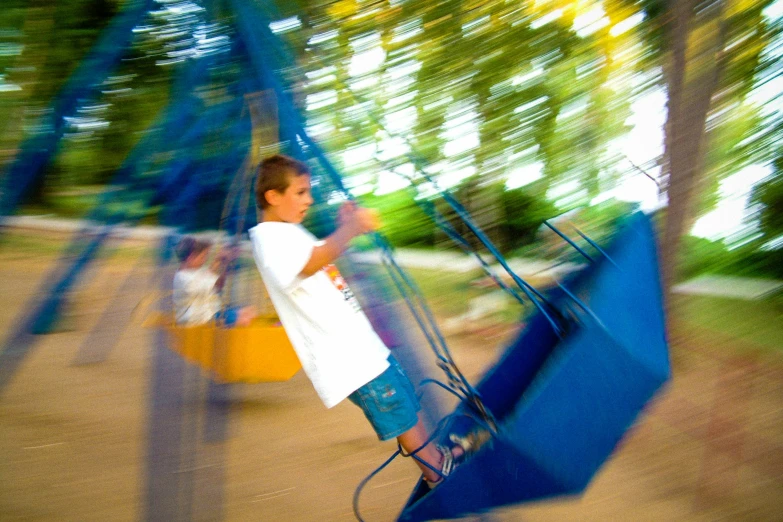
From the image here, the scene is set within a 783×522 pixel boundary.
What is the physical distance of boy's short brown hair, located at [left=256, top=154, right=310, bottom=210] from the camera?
5.82 feet

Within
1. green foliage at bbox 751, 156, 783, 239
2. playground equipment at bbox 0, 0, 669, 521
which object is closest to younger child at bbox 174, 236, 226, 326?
playground equipment at bbox 0, 0, 669, 521

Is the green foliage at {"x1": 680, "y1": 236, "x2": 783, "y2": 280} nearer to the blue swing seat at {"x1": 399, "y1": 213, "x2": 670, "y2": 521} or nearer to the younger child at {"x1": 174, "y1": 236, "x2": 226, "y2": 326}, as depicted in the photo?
the blue swing seat at {"x1": 399, "y1": 213, "x2": 670, "y2": 521}

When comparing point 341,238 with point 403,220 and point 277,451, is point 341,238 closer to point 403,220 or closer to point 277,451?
point 277,451

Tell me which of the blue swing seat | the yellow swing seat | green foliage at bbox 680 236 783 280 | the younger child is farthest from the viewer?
green foliage at bbox 680 236 783 280

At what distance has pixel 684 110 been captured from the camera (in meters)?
3.34

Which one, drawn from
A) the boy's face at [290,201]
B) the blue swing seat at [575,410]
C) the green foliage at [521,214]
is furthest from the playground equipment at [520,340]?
the green foliage at [521,214]

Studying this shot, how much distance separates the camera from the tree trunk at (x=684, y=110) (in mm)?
3271

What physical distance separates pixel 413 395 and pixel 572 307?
0.51 meters

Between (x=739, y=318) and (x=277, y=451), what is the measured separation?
305 cm

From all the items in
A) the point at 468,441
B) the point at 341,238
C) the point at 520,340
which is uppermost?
the point at 341,238

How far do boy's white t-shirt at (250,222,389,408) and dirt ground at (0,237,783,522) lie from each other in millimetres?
609

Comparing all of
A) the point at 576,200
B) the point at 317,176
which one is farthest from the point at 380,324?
the point at 576,200

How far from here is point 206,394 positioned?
339 centimetres

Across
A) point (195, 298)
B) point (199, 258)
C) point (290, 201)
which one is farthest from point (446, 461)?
point (199, 258)
